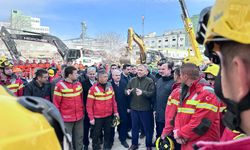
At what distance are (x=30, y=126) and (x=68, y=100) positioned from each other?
4.54m

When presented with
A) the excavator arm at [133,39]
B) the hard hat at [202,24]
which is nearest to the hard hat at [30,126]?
the hard hat at [202,24]

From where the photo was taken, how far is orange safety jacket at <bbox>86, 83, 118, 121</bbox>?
18.2 ft

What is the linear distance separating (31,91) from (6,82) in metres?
0.77

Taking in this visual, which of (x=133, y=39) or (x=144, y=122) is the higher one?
(x=133, y=39)

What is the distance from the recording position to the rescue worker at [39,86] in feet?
18.3

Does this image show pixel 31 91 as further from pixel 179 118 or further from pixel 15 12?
pixel 15 12

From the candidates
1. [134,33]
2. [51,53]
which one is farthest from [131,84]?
[51,53]

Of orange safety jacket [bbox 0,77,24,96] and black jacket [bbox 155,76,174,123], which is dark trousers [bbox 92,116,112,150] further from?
orange safety jacket [bbox 0,77,24,96]

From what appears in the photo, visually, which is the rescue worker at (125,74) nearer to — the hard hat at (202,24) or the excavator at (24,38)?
the hard hat at (202,24)

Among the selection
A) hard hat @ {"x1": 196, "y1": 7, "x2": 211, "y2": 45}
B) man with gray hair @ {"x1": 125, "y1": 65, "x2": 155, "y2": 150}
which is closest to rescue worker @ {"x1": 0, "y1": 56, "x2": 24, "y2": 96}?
man with gray hair @ {"x1": 125, "y1": 65, "x2": 155, "y2": 150}

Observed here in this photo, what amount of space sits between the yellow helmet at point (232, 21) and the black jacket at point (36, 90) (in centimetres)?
511

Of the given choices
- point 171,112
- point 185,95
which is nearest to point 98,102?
point 171,112

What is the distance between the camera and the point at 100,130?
19.1 ft

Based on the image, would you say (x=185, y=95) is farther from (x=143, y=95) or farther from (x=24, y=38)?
(x=24, y=38)
